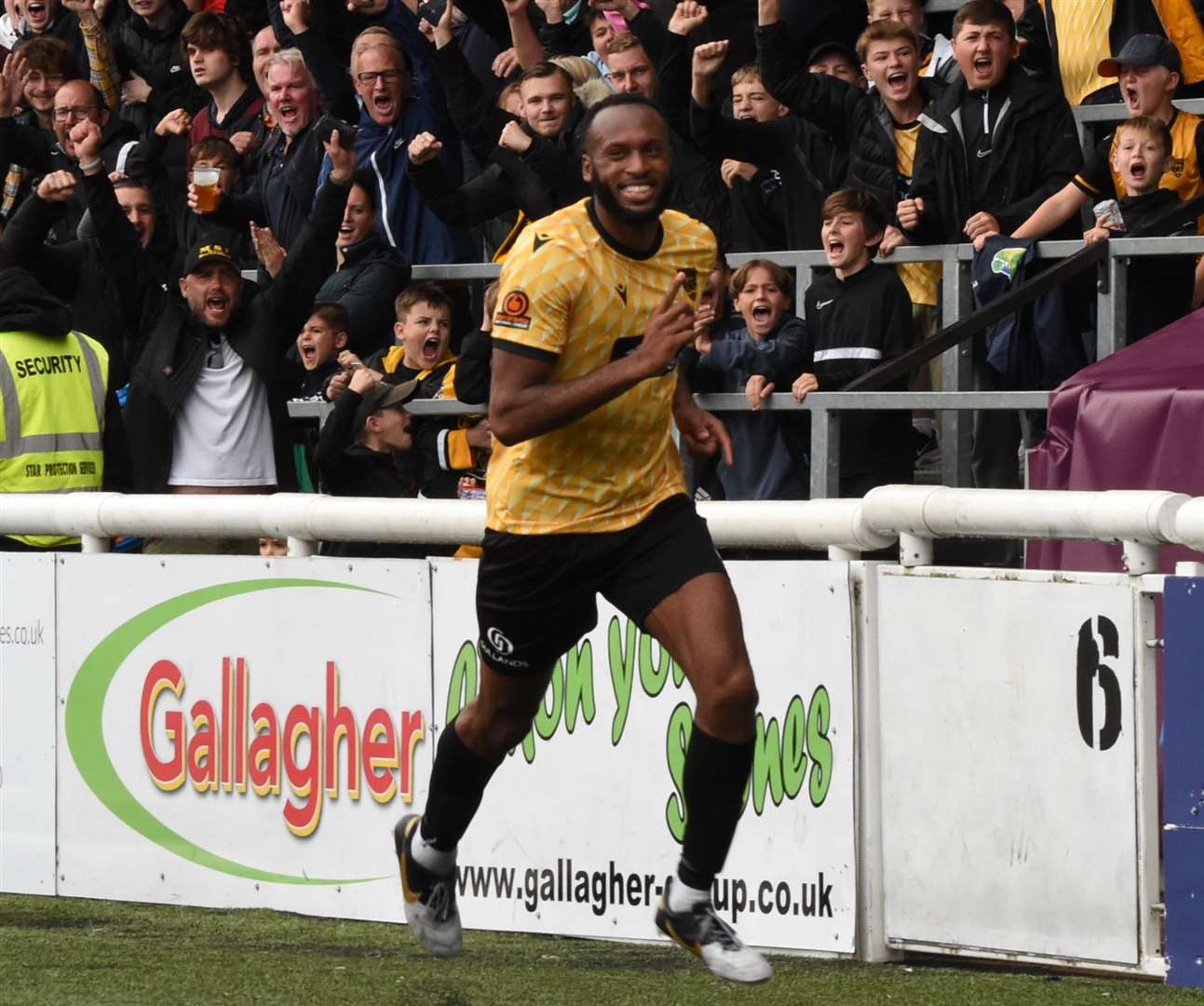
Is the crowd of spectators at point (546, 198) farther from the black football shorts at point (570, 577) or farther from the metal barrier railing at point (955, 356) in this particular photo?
the black football shorts at point (570, 577)

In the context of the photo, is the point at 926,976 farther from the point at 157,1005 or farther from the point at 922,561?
the point at 157,1005

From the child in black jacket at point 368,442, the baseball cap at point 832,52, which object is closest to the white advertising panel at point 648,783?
the child in black jacket at point 368,442

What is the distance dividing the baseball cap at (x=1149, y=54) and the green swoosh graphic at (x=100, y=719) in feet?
12.9

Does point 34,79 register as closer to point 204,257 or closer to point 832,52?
point 204,257

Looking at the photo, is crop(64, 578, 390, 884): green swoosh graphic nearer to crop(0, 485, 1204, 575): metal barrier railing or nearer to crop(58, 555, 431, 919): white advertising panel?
crop(58, 555, 431, 919): white advertising panel

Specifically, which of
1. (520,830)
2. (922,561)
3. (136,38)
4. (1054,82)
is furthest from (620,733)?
(136,38)

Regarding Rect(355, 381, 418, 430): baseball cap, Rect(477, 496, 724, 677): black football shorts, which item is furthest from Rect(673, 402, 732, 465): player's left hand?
Rect(355, 381, 418, 430): baseball cap

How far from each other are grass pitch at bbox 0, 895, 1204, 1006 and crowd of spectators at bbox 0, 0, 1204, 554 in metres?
2.11

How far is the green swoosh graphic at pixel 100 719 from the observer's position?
752 centimetres

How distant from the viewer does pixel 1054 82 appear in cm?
955

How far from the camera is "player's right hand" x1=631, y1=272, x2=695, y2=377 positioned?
191 inches

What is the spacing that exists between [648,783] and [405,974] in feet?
3.06

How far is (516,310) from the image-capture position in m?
5.12

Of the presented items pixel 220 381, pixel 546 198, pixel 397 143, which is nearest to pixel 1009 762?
pixel 546 198
